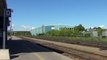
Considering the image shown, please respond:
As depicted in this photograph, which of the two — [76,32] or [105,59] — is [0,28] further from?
[76,32]

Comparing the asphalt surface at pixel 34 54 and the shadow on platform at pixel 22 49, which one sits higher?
the shadow on platform at pixel 22 49

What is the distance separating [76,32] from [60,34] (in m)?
9.58

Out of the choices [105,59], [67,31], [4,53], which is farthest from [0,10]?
[67,31]

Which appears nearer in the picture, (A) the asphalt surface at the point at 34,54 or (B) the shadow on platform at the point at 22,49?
(A) the asphalt surface at the point at 34,54

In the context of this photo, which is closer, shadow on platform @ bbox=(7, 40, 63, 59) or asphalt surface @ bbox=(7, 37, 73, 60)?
asphalt surface @ bbox=(7, 37, 73, 60)

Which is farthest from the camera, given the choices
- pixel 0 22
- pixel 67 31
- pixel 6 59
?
pixel 67 31

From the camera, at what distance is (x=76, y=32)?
188375 mm

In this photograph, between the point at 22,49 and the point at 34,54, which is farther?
the point at 22,49

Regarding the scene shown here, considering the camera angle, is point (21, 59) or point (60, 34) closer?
point (21, 59)

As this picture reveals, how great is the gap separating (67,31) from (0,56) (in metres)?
162

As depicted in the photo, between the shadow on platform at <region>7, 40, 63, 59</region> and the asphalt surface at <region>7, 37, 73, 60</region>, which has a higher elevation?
the shadow on platform at <region>7, 40, 63, 59</region>

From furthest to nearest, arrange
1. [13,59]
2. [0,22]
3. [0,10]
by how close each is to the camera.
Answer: [0,22] < [0,10] < [13,59]

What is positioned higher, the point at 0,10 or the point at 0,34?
the point at 0,10

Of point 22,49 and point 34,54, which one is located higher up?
point 22,49
